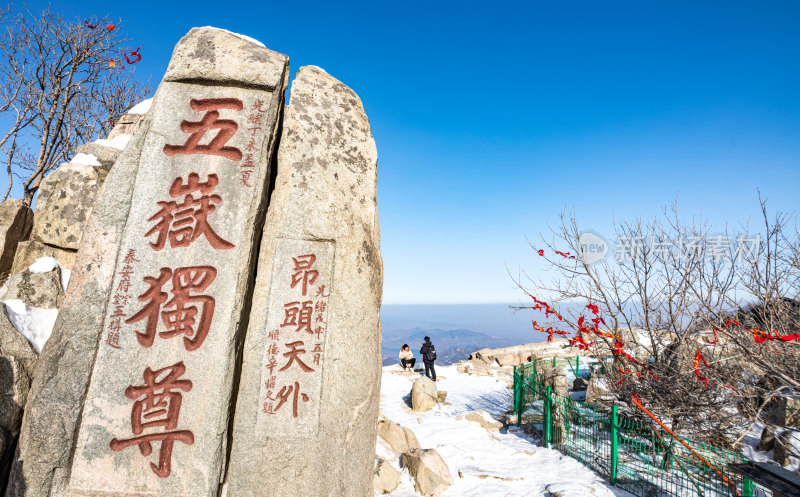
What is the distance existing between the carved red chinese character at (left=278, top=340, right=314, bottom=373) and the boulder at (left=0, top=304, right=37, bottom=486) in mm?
2470

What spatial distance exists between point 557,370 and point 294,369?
691cm

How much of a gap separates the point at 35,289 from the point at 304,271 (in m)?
3.25

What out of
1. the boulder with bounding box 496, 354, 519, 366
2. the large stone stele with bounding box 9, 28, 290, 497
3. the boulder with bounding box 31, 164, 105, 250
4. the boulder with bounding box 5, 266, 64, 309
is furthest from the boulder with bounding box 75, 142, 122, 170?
the boulder with bounding box 496, 354, 519, 366

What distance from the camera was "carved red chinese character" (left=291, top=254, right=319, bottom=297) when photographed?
147 inches

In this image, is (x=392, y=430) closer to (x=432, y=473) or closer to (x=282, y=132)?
(x=432, y=473)

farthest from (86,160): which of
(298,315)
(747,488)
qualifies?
(747,488)

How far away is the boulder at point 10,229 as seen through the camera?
577cm

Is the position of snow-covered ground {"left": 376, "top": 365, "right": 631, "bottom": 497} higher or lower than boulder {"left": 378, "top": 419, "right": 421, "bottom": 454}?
lower

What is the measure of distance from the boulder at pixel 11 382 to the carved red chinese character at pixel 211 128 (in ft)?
7.64

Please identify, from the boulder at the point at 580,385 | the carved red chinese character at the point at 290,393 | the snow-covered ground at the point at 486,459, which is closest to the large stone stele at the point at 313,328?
the carved red chinese character at the point at 290,393

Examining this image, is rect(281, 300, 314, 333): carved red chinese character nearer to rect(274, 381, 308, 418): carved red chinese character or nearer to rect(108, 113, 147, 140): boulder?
rect(274, 381, 308, 418): carved red chinese character

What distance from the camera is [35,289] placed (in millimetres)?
4523

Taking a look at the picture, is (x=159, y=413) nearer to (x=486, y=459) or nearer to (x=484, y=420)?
(x=486, y=459)

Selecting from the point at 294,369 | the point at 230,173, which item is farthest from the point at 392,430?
the point at 230,173
